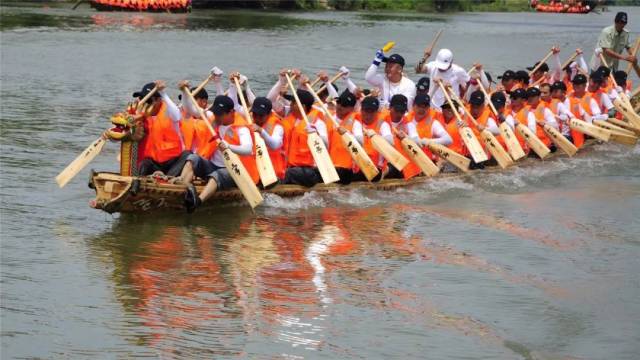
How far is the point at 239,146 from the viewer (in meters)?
10.6

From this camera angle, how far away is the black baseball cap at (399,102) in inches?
475

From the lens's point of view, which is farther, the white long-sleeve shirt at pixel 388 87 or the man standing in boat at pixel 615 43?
the man standing in boat at pixel 615 43

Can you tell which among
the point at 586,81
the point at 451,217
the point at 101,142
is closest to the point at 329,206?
the point at 451,217

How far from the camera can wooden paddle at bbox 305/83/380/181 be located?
11445 mm

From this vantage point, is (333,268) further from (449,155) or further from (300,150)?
(449,155)

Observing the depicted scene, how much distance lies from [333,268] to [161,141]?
2323 mm

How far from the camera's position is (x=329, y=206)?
11.6 metres

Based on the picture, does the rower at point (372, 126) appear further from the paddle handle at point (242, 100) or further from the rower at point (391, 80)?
the paddle handle at point (242, 100)

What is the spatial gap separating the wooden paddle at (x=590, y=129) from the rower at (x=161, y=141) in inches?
263

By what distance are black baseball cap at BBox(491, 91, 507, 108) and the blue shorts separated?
15.0 ft

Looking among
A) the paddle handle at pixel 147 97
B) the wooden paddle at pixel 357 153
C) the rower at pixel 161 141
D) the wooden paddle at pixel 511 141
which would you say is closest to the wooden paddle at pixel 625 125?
the wooden paddle at pixel 511 141

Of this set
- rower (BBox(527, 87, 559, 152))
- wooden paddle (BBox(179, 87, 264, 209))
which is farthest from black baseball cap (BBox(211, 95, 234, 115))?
rower (BBox(527, 87, 559, 152))

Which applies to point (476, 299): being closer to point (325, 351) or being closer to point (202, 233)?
point (325, 351)

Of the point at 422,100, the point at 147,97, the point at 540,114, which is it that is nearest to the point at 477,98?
the point at 422,100
